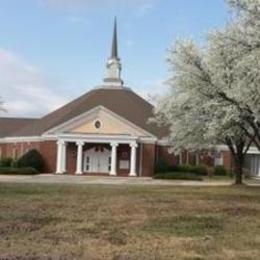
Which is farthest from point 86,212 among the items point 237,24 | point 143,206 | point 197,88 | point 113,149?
point 113,149

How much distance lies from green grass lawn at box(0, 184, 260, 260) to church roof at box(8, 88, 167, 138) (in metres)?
48.4

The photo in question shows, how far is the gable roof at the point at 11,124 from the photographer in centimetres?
8418

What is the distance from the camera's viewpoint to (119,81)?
78.9m

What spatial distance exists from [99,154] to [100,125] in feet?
10.3

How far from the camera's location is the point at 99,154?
68.2 metres

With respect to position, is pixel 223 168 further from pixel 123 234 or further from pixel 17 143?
pixel 123 234

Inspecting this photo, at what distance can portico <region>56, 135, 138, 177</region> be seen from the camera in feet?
216

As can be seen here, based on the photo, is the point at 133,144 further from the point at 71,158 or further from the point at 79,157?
the point at 71,158

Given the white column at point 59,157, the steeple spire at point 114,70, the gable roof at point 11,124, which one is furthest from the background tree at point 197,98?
the gable roof at point 11,124

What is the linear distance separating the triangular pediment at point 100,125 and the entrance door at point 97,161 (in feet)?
8.36

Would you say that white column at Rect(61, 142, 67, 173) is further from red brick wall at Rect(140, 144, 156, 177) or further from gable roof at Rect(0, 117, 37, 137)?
gable roof at Rect(0, 117, 37, 137)

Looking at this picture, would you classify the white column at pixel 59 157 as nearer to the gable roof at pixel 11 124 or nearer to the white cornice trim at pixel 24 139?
the white cornice trim at pixel 24 139

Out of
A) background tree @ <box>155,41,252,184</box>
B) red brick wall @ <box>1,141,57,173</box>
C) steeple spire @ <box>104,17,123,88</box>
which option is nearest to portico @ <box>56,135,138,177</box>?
red brick wall @ <box>1,141,57,173</box>

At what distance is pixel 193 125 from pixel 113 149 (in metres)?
28.2
